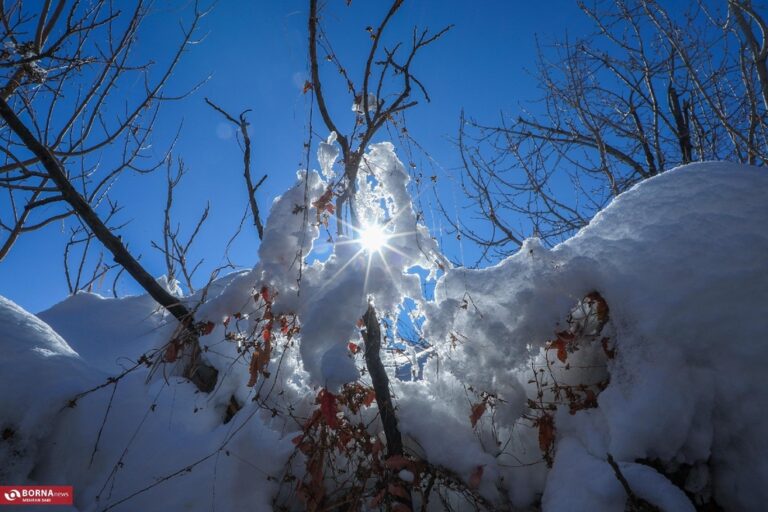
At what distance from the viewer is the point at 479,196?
12.7 ft

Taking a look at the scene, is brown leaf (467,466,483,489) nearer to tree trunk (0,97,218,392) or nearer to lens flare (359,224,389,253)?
lens flare (359,224,389,253)

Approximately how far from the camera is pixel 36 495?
1.62 meters

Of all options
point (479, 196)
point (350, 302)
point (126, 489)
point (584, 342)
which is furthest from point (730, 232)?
point (126, 489)

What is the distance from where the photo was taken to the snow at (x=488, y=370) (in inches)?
51.8

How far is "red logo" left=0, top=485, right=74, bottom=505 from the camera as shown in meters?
1.59

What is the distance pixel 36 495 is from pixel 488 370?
204cm

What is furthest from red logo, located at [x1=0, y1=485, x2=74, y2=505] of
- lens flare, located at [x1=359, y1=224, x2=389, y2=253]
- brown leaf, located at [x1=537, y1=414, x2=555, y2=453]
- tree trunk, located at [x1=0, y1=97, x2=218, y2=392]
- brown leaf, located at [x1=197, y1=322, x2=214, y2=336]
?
brown leaf, located at [x1=537, y1=414, x2=555, y2=453]

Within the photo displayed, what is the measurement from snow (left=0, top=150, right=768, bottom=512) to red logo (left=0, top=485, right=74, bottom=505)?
39 mm

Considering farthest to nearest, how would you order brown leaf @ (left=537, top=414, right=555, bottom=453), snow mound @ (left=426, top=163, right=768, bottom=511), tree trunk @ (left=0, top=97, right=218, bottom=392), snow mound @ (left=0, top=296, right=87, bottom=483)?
tree trunk @ (left=0, top=97, right=218, bottom=392)
snow mound @ (left=0, top=296, right=87, bottom=483)
brown leaf @ (left=537, top=414, right=555, bottom=453)
snow mound @ (left=426, top=163, right=768, bottom=511)

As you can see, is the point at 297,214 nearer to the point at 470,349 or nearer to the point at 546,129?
the point at 470,349

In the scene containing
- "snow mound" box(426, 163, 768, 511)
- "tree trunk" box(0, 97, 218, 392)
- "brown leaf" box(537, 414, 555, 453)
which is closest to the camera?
"snow mound" box(426, 163, 768, 511)

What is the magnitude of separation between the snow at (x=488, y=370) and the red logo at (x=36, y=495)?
4 centimetres
